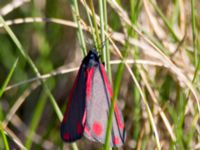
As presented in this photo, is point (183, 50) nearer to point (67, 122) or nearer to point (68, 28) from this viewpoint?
point (67, 122)

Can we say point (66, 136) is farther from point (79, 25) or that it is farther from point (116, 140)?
point (79, 25)

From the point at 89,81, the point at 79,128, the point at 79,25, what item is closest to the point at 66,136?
the point at 79,128

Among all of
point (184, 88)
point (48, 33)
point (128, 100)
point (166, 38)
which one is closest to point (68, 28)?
point (48, 33)

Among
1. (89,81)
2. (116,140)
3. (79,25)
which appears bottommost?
(116,140)

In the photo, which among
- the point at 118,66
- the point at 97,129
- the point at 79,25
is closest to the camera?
the point at 97,129

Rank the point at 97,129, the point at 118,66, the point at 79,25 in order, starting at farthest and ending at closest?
the point at 118,66 < the point at 79,25 < the point at 97,129

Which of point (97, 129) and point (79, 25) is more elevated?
point (79, 25)

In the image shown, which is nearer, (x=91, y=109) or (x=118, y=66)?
(x=91, y=109)

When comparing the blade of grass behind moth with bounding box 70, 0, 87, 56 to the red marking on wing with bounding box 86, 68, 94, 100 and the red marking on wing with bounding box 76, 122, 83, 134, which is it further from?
the red marking on wing with bounding box 76, 122, 83, 134

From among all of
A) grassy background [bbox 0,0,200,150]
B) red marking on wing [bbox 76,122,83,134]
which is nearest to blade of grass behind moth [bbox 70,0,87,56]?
grassy background [bbox 0,0,200,150]
